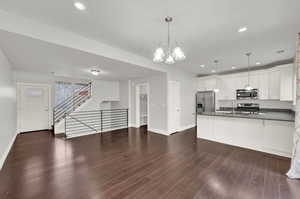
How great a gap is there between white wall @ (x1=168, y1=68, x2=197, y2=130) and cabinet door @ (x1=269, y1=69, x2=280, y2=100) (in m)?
2.97

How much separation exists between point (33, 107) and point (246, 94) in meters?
9.00

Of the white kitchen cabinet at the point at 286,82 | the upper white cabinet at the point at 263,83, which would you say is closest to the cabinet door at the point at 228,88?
the upper white cabinet at the point at 263,83

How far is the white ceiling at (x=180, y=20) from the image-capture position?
1.98 meters

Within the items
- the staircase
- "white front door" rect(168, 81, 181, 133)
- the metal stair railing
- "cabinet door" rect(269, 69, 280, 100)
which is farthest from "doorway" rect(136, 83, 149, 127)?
"cabinet door" rect(269, 69, 280, 100)

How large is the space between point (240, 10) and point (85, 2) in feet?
7.70

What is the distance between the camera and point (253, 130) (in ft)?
12.2

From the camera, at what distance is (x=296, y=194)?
77.9 inches

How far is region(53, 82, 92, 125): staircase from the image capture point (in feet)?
21.2

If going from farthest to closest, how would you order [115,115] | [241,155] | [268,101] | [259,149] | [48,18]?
[115,115], [268,101], [259,149], [241,155], [48,18]

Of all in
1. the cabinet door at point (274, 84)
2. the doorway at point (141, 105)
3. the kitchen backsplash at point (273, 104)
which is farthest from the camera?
the doorway at point (141, 105)

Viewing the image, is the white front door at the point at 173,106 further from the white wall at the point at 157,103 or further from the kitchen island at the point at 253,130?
the kitchen island at the point at 253,130

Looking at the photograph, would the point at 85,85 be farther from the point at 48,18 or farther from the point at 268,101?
the point at 268,101

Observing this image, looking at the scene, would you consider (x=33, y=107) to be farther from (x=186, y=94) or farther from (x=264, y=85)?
(x=264, y=85)

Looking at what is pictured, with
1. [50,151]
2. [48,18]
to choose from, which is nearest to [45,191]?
[50,151]
